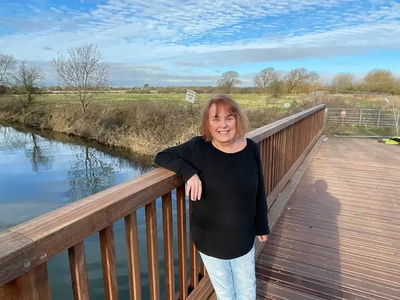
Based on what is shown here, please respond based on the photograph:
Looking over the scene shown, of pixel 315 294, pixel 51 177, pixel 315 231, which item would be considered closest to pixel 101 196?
pixel 315 294

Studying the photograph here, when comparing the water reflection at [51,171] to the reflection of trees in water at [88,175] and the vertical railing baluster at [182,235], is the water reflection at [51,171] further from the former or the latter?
the vertical railing baluster at [182,235]

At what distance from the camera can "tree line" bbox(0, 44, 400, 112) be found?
73.9 feet

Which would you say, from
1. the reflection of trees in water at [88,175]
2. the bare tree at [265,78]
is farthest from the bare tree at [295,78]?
the reflection of trees in water at [88,175]

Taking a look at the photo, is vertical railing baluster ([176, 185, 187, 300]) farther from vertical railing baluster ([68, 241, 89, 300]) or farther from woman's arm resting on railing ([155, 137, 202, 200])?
vertical railing baluster ([68, 241, 89, 300])

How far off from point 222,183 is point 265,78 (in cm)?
3096

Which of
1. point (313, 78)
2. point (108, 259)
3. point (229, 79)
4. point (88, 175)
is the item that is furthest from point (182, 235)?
point (313, 78)

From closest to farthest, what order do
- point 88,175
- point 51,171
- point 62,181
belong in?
point 62,181
point 88,175
point 51,171

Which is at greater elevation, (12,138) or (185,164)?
(185,164)

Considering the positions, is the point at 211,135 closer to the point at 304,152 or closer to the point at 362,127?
the point at 304,152

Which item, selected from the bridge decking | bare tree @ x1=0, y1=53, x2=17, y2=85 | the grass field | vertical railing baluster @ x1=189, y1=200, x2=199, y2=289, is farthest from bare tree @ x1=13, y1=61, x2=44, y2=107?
vertical railing baluster @ x1=189, y1=200, x2=199, y2=289

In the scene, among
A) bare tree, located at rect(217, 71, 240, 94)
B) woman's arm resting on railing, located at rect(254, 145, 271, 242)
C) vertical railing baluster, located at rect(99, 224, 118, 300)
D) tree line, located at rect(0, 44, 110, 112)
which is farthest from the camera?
bare tree, located at rect(217, 71, 240, 94)

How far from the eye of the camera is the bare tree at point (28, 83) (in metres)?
27.7

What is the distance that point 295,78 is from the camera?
2856 centimetres

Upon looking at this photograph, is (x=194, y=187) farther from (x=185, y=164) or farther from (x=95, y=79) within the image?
(x=95, y=79)
